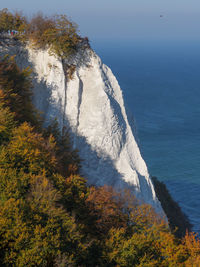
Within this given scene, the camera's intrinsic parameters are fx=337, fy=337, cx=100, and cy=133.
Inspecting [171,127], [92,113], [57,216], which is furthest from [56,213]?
[171,127]

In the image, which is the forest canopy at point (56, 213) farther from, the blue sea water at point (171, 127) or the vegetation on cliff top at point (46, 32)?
the blue sea water at point (171, 127)

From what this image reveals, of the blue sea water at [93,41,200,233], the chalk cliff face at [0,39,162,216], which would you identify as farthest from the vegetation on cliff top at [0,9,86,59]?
the blue sea water at [93,41,200,233]

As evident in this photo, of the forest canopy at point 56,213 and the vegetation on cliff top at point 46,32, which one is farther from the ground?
the vegetation on cliff top at point 46,32

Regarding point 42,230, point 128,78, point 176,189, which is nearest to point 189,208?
point 176,189

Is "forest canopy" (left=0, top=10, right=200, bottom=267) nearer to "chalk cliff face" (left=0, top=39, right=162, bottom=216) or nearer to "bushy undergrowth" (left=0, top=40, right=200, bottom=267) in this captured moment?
Result: "bushy undergrowth" (left=0, top=40, right=200, bottom=267)

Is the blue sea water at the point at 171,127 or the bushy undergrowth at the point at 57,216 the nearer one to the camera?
the bushy undergrowth at the point at 57,216

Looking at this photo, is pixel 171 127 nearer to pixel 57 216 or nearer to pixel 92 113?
pixel 92 113

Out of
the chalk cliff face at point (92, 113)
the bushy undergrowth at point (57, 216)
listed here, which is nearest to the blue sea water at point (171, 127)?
the chalk cliff face at point (92, 113)
